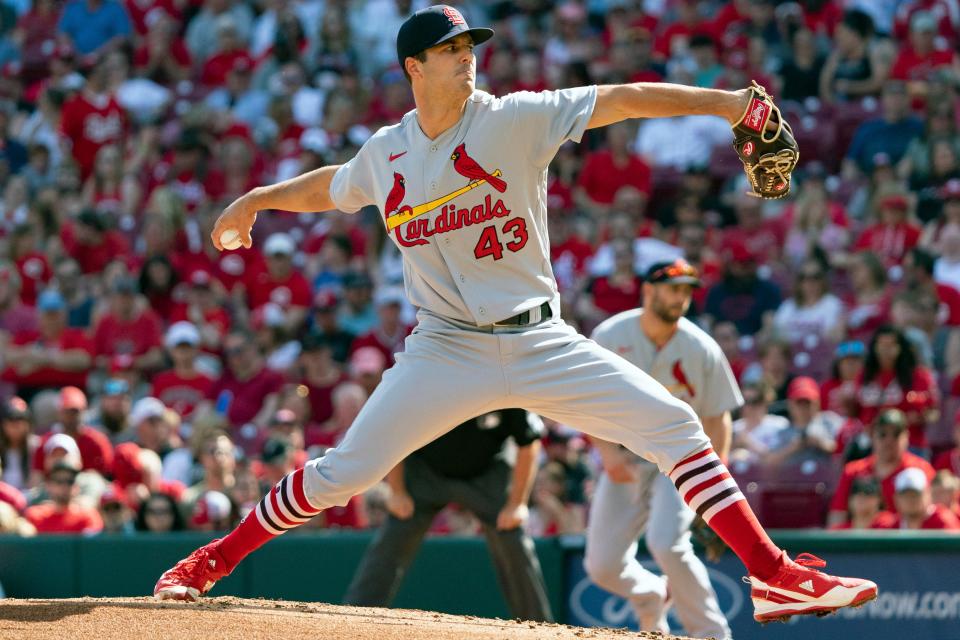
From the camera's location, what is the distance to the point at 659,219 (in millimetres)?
12039

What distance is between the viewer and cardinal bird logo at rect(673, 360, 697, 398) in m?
6.56

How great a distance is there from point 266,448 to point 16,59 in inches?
354

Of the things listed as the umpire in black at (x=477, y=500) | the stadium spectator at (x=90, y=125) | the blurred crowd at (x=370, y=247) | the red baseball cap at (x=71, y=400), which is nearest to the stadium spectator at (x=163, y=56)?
the blurred crowd at (x=370, y=247)

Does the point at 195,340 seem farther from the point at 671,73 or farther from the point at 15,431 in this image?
the point at 671,73

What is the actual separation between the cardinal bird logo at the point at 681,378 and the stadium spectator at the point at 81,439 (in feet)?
15.0

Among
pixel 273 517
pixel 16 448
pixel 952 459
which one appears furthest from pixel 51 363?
pixel 273 517

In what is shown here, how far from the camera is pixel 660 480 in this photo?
6625 mm

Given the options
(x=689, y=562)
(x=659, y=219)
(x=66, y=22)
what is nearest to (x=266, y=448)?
(x=689, y=562)

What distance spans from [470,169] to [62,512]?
4952 millimetres

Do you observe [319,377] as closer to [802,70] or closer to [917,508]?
[917,508]

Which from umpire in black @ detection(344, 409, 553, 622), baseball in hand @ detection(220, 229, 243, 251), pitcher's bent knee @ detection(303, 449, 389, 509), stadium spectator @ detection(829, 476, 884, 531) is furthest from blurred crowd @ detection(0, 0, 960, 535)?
pitcher's bent knee @ detection(303, 449, 389, 509)

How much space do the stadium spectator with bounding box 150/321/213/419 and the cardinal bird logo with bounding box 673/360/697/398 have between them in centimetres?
544

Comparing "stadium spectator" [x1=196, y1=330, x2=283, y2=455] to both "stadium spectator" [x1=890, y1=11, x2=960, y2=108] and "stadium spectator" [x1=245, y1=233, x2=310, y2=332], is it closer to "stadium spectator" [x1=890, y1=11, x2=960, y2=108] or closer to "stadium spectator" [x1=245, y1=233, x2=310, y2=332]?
"stadium spectator" [x1=245, y1=233, x2=310, y2=332]

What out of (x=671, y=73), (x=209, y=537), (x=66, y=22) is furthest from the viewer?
(x=66, y=22)
